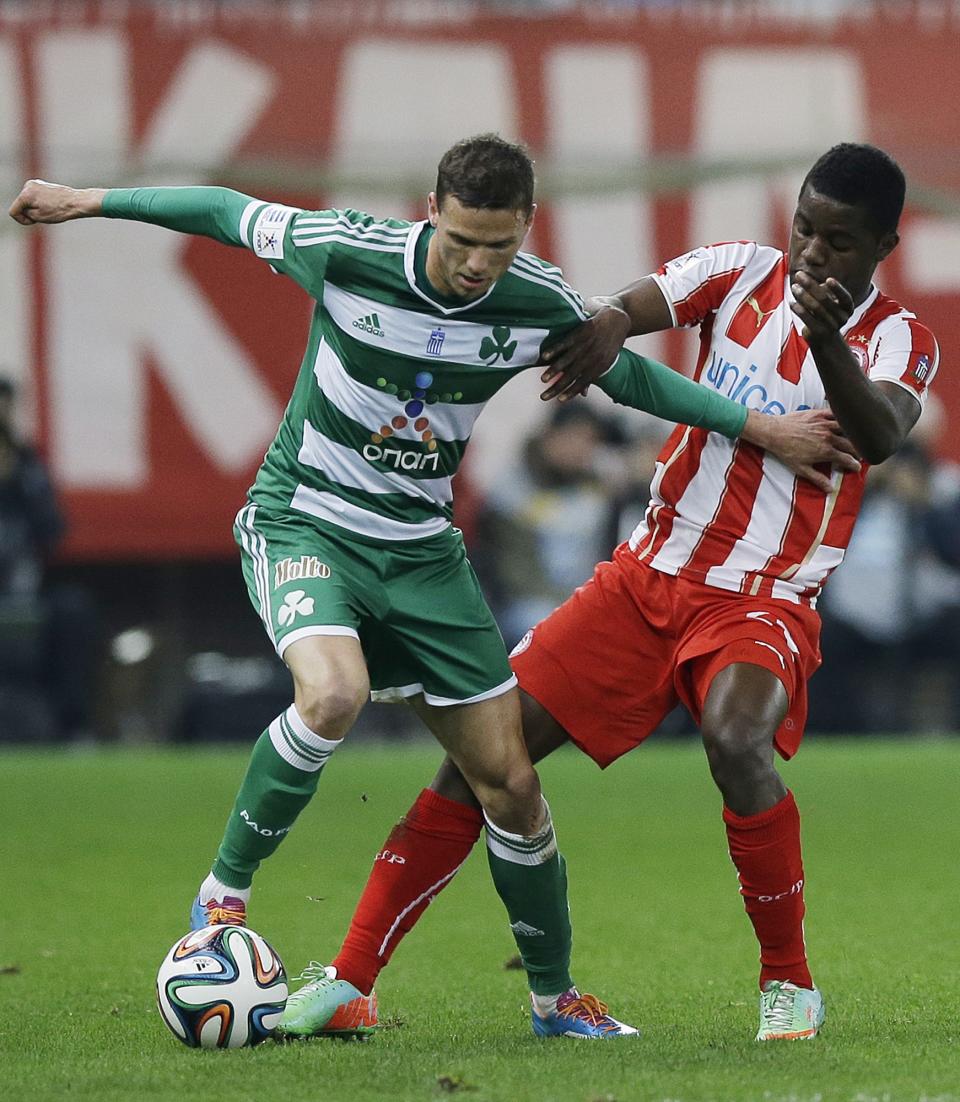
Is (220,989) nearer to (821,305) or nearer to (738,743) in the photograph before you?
(738,743)

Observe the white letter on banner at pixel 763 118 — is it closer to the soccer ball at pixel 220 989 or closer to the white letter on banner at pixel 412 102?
the white letter on banner at pixel 412 102

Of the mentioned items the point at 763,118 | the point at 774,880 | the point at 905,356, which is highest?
the point at 763,118

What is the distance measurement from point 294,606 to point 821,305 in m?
1.55

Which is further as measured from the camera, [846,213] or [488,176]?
[846,213]

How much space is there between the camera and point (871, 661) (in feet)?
46.4

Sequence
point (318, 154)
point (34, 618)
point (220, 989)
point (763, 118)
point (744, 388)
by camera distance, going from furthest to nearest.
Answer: point (763, 118) < point (318, 154) < point (34, 618) < point (744, 388) < point (220, 989)

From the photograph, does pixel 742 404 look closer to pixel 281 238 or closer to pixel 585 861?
pixel 281 238

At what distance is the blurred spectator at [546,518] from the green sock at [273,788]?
889 cm

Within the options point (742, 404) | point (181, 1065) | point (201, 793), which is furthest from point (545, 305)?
point (201, 793)

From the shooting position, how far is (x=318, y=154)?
1419 cm

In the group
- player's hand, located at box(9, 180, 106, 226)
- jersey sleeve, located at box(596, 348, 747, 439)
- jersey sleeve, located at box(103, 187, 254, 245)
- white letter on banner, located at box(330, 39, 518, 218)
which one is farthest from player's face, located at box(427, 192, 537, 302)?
white letter on banner, located at box(330, 39, 518, 218)

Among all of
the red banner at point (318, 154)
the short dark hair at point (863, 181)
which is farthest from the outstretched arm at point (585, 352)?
the red banner at point (318, 154)

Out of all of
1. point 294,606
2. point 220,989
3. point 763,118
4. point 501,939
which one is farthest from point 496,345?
point 763,118

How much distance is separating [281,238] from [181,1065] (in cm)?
215
